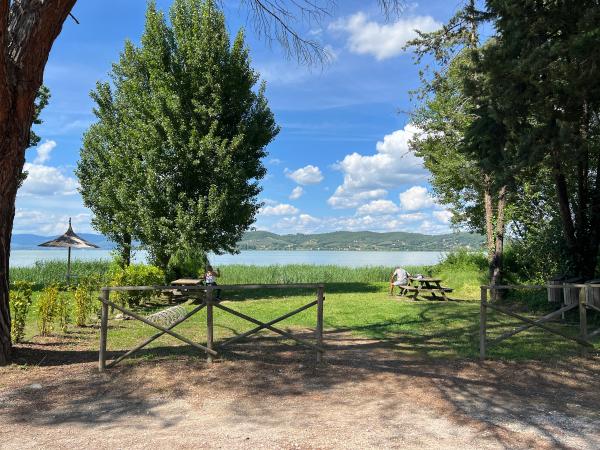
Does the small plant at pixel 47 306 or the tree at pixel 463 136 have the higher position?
the tree at pixel 463 136

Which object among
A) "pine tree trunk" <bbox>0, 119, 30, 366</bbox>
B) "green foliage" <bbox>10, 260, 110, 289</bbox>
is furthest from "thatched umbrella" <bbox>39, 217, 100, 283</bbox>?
"pine tree trunk" <bbox>0, 119, 30, 366</bbox>

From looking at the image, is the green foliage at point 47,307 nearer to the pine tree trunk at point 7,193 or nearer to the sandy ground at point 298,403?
the sandy ground at point 298,403

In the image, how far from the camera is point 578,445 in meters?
4.24

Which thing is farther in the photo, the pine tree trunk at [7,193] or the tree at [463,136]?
the tree at [463,136]

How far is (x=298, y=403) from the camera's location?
5531mm

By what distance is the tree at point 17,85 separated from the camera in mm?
6906

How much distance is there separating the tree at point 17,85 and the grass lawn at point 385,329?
2630mm

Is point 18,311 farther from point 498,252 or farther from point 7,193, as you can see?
point 498,252

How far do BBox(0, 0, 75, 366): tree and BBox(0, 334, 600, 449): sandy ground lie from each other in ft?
6.44

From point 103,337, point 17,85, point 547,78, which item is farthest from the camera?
point 547,78

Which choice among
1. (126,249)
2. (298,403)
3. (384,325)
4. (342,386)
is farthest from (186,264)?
(298,403)

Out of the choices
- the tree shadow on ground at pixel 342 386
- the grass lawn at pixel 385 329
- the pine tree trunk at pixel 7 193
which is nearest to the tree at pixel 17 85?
the pine tree trunk at pixel 7 193

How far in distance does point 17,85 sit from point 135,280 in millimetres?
9234

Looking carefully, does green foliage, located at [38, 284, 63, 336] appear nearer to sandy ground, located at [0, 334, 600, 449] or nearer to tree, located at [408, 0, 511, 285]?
sandy ground, located at [0, 334, 600, 449]
